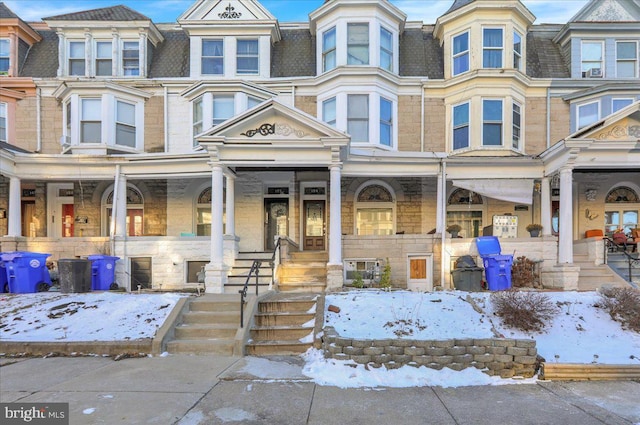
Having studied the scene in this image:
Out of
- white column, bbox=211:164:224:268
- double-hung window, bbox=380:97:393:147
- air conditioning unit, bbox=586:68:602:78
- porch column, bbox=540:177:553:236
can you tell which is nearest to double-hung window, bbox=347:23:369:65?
double-hung window, bbox=380:97:393:147

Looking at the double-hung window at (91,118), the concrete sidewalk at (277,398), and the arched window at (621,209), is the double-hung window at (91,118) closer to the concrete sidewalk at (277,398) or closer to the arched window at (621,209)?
the concrete sidewalk at (277,398)

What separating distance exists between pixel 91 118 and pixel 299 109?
7.52m

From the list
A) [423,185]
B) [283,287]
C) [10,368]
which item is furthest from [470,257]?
[10,368]

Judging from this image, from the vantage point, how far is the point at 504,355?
6492 millimetres

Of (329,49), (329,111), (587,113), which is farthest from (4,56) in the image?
(587,113)

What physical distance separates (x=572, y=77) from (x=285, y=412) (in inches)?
629

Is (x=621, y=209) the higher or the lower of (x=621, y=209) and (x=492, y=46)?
the lower

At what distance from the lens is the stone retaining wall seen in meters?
6.44

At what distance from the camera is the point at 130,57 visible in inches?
630

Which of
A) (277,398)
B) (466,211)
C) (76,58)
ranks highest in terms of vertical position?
(76,58)

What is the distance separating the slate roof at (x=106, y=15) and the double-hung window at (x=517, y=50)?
13.6 m

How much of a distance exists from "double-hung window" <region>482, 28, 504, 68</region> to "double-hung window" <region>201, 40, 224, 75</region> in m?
9.55

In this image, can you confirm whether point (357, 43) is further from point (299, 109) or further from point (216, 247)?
point (216, 247)

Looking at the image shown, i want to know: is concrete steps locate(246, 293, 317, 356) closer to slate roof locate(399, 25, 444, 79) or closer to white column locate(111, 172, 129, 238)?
white column locate(111, 172, 129, 238)
